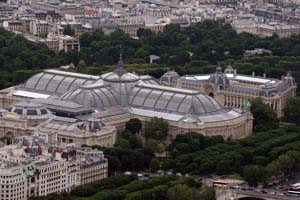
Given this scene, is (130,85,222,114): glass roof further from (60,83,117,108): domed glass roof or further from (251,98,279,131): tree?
(251,98,279,131): tree

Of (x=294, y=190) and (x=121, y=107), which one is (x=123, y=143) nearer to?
(x=121, y=107)

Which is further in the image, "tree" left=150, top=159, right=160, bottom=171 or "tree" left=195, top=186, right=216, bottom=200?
A: "tree" left=150, top=159, right=160, bottom=171

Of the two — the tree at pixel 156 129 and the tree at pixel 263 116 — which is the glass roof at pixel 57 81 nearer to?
the tree at pixel 156 129

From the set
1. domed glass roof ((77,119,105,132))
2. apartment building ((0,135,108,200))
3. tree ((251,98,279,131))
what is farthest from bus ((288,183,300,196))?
tree ((251,98,279,131))

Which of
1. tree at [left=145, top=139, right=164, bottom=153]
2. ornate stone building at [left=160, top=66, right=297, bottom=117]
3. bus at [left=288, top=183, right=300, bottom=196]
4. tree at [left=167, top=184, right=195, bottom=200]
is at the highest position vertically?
ornate stone building at [left=160, top=66, right=297, bottom=117]

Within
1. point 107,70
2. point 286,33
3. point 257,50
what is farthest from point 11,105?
point 286,33

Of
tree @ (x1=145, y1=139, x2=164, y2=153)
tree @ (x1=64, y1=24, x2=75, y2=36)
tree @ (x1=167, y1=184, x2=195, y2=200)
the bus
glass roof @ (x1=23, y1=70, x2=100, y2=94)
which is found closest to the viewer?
tree @ (x1=167, y1=184, x2=195, y2=200)
